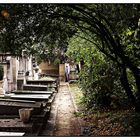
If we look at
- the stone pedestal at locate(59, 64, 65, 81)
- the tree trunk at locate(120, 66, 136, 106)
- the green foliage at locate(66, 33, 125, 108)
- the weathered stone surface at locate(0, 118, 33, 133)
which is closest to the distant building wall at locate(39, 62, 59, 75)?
the stone pedestal at locate(59, 64, 65, 81)

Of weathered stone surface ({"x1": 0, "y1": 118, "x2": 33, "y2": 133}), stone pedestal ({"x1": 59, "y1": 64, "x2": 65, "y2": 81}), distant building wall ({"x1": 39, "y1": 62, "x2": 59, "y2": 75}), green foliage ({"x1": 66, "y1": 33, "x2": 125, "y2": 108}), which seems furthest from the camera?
distant building wall ({"x1": 39, "y1": 62, "x2": 59, "y2": 75})

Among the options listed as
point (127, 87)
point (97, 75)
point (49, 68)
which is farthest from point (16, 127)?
point (49, 68)

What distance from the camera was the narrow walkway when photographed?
11.9 m

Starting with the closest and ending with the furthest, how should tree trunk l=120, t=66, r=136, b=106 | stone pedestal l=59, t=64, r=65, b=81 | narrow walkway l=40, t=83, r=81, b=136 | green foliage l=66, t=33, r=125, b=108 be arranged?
1. narrow walkway l=40, t=83, r=81, b=136
2. tree trunk l=120, t=66, r=136, b=106
3. green foliage l=66, t=33, r=125, b=108
4. stone pedestal l=59, t=64, r=65, b=81

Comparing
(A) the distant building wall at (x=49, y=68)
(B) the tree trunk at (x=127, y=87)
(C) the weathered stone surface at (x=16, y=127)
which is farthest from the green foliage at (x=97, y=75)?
(A) the distant building wall at (x=49, y=68)

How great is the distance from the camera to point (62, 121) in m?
14.1

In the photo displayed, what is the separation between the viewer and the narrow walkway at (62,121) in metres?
11.9

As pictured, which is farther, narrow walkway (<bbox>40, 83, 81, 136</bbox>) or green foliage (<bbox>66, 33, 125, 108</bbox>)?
green foliage (<bbox>66, 33, 125, 108</bbox>)

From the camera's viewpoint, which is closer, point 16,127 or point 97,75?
point 16,127

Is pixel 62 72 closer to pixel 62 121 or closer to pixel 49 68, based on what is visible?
pixel 49 68

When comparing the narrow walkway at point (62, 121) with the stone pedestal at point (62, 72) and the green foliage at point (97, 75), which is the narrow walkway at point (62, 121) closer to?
the green foliage at point (97, 75)

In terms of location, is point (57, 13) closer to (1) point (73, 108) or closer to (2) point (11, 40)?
(2) point (11, 40)

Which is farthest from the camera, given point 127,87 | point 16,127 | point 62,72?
point 62,72

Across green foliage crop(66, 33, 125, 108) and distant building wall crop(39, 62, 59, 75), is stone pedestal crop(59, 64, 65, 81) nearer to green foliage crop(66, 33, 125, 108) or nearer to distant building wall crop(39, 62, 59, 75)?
distant building wall crop(39, 62, 59, 75)
